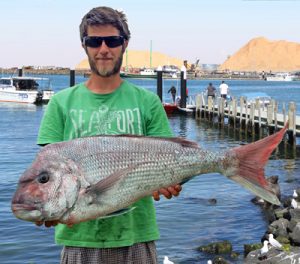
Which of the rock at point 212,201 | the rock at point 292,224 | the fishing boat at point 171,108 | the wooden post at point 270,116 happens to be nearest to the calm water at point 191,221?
the rock at point 212,201

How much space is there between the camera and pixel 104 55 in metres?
3.60

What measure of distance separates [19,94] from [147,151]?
55461mm

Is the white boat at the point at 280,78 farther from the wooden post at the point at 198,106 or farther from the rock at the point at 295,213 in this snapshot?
the rock at the point at 295,213

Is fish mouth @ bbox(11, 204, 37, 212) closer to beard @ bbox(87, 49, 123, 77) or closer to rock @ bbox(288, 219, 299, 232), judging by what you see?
beard @ bbox(87, 49, 123, 77)

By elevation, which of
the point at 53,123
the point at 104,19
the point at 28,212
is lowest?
the point at 28,212

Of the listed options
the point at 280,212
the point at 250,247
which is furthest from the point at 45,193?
the point at 280,212

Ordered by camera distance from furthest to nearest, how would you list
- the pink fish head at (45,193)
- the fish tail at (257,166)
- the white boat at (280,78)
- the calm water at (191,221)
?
the white boat at (280,78), the calm water at (191,221), the fish tail at (257,166), the pink fish head at (45,193)

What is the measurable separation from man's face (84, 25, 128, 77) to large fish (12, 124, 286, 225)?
17.1 inches

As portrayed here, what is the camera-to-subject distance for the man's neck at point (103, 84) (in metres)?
3.63

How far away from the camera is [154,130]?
3699mm

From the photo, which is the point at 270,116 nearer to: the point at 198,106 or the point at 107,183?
the point at 198,106

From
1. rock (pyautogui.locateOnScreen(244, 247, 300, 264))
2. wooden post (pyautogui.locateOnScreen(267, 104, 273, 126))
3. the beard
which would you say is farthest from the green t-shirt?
wooden post (pyautogui.locateOnScreen(267, 104, 273, 126))

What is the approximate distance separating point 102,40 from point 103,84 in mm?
268

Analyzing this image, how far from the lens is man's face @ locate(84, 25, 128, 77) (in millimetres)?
3592
